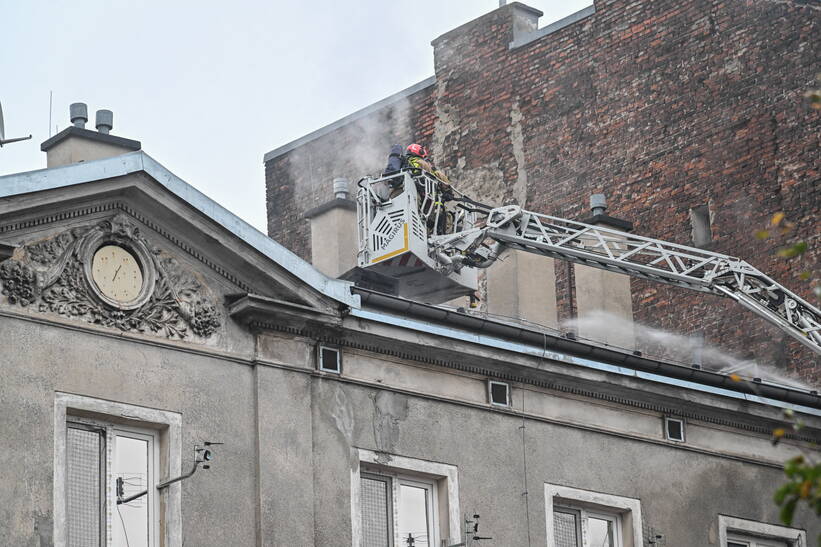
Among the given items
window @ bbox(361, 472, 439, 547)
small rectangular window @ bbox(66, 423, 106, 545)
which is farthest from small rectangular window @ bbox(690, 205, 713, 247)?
small rectangular window @ bbox(66, 423, 106, 545)

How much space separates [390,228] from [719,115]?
874 centimetres

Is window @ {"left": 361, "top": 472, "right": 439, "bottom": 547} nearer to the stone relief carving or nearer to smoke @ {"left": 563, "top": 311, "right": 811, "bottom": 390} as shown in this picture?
the stone relief carving

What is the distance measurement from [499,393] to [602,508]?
1767 mm

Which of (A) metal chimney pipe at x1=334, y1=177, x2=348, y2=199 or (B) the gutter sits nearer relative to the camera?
(B) the gutter

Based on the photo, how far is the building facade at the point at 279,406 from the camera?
52.3ft

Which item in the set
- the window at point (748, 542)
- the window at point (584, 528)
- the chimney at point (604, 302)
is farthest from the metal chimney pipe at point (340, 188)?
the window at point (748, 542)

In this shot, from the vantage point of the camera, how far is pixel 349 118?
34.5 metres

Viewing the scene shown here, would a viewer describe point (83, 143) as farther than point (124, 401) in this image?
Yes

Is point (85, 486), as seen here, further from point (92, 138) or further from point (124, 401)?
point (92, 138)

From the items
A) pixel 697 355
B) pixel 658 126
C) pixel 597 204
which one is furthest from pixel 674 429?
pixel 658 126

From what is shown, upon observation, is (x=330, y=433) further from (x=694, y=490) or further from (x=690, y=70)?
(x=690, y=70)

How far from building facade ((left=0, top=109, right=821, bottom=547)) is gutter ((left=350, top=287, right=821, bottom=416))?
1.3 inches

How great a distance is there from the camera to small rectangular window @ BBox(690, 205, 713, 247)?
29.0 meters

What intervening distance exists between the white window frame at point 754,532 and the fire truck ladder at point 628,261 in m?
2.14
